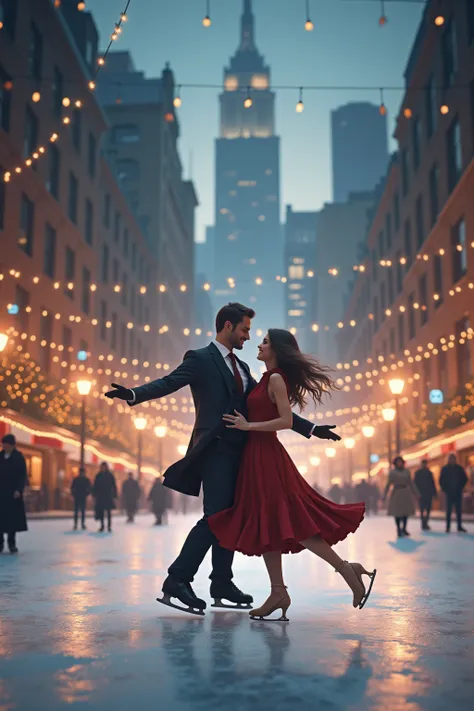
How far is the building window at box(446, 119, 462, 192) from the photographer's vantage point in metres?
33.6

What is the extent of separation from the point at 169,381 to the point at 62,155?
3315 cm

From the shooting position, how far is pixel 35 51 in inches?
1287

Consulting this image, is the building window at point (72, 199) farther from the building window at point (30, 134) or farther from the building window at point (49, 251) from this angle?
the building window at point (30, 134)

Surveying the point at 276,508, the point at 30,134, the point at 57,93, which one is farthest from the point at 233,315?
the point at 57,93

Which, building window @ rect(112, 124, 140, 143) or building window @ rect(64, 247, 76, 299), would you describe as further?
building window @ rect(112, 124, 140, 143)

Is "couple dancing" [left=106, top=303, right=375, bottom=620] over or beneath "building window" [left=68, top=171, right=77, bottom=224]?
beneath

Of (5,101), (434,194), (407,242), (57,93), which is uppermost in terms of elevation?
(57,93)

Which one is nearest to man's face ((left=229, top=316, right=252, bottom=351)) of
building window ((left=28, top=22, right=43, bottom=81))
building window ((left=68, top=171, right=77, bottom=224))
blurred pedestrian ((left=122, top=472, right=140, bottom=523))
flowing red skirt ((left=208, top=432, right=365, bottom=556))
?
flowing red skirt ((left=208, top=432, right=365, bottom=556))

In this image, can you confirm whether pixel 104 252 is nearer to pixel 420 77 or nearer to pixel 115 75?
pixel 420 77

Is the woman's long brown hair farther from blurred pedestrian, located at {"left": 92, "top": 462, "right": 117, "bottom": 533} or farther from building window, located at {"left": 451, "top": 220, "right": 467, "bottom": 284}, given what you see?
building window, located at {"left": 451, "top": 220, "right": 467, "bottom": 284}

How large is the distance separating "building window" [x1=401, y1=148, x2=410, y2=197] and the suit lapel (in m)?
39.7

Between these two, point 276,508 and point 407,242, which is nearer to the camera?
point 276,508

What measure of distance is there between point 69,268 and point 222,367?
33854 millimetres

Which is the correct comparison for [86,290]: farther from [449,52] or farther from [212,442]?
[212,442]
